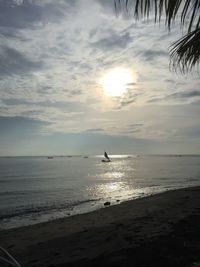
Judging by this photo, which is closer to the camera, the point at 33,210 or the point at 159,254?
the point at 159,254

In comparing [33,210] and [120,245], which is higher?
[33,210]

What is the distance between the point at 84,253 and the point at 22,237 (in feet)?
19.7

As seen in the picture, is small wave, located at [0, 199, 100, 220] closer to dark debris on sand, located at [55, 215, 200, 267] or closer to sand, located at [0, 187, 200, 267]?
sand, located at [0, 187, 200, 267]

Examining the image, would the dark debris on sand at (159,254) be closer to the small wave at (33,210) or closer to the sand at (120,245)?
the sand at (120,245)

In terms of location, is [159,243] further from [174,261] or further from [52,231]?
[52,231]

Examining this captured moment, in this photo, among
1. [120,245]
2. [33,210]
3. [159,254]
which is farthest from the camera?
[33,210]

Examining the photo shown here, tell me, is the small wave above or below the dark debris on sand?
above

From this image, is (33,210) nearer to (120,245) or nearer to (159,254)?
(120,245)

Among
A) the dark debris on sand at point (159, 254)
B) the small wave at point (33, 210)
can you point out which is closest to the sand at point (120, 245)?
the dark debris on sand at point (159, 254)

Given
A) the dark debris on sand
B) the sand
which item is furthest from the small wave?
the dark debris on sand

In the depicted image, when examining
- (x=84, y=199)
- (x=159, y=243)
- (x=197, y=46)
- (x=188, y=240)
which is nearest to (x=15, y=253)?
(x=159, y=243)

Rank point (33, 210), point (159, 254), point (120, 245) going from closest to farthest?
point (159, 254)
point (120, 245)
point (33, 210)

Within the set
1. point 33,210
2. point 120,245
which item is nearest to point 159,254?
point 120,245

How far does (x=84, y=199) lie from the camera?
32812 millimetres
